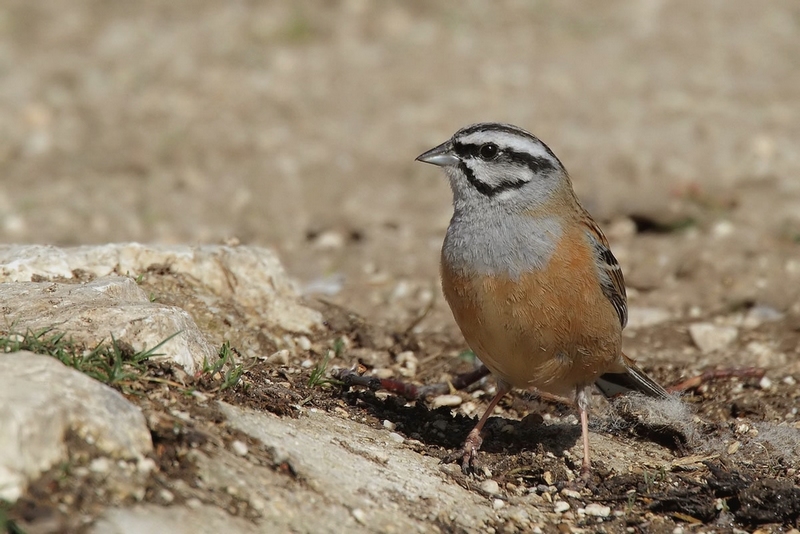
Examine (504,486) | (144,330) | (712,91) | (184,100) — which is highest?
(712,91)

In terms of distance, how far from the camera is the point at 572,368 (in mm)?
5309

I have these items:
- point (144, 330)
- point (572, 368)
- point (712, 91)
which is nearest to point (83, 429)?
point (144, 330)

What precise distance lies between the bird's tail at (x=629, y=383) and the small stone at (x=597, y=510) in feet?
4.00

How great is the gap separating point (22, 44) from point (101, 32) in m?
0.98

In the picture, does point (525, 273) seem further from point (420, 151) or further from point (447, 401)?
point (420, 151)

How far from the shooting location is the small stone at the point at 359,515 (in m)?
4.01

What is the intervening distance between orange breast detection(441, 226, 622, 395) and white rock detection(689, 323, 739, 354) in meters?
2.23

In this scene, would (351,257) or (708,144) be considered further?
(708,144)

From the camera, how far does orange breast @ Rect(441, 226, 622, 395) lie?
5027mm

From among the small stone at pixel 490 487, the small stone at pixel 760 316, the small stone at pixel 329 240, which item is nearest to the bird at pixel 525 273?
the small stone at pixel 490 487

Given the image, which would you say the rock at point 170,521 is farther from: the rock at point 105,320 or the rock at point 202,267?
the rock at point 202,267

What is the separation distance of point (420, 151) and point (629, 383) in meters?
5.00

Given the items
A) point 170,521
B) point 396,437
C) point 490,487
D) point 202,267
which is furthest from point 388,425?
point 170,521

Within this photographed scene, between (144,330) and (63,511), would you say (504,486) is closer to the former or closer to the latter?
(144,330)
